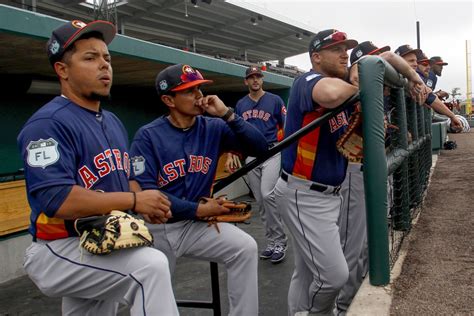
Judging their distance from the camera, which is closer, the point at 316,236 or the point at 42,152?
the point at 42,152

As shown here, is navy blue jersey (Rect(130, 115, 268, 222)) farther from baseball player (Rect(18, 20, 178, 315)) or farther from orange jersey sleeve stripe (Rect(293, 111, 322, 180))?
baseball player (Rect(18, 20, 178, 315))

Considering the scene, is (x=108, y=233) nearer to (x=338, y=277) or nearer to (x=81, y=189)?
(x=81, y=189)

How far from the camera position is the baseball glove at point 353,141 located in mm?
2293

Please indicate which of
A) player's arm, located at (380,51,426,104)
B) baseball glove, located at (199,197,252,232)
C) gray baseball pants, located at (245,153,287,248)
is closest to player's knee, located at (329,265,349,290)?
baseball glove, located at (199,197,252,232)

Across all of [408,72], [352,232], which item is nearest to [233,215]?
[352,232]

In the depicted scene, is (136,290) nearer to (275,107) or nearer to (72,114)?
(72,114)

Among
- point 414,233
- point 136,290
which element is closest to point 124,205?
point 136,290

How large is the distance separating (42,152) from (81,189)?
0.19 metres

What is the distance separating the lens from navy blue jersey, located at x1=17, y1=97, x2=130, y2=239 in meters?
1.53

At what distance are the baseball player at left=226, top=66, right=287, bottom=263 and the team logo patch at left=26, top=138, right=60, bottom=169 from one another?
2.39 m

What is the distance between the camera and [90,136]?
1.71 meters

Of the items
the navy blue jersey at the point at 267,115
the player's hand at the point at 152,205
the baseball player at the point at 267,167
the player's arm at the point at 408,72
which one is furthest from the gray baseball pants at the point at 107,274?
the navy blue jersey at the point at 267,115

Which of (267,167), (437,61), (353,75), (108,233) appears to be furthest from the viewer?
(437,61)

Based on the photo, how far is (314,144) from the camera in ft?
7.71
